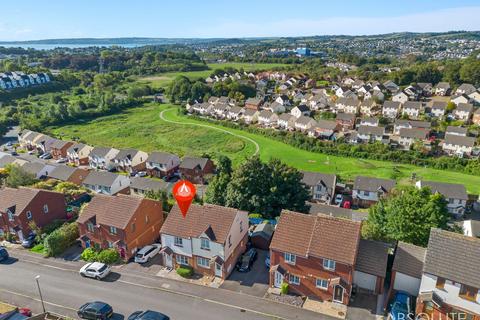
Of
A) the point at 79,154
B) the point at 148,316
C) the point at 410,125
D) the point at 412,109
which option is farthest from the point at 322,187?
the point at 412,109

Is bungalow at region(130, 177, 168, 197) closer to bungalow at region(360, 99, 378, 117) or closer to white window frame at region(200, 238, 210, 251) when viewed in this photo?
white window frame at region(200, 238, 210, 251)

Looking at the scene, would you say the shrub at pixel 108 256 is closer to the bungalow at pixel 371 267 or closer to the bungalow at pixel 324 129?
the bungalow at pixel 371 267

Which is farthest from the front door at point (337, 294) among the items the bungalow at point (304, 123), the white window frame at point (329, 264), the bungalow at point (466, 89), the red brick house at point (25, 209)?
the bungalow at point (466, 89)

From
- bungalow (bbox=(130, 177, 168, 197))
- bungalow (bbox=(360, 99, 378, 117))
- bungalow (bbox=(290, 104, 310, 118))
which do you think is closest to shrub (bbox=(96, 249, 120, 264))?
bungalow (bbox=(130, 177, 168, 197))

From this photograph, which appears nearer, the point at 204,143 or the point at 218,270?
the point at 218,270

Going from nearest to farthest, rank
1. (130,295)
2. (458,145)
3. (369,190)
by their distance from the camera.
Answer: (130,295)
(369,190)
(458,145)

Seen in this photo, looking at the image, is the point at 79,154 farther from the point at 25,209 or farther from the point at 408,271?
the point at 408,271
